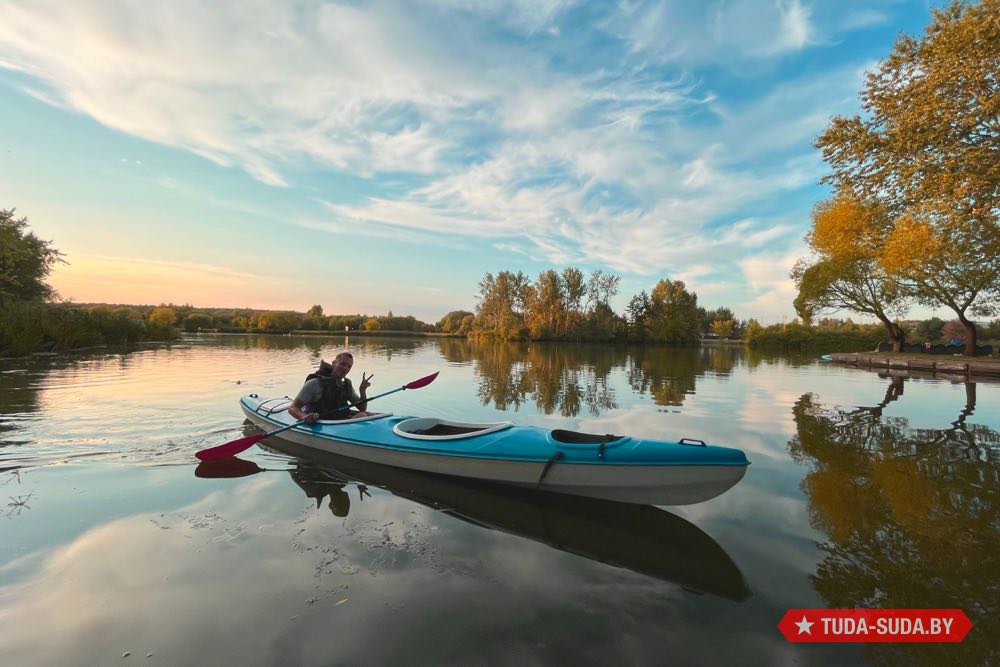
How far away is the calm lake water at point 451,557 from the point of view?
295cm

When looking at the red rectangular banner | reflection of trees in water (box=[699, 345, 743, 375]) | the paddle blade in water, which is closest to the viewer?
the red rectangular banner

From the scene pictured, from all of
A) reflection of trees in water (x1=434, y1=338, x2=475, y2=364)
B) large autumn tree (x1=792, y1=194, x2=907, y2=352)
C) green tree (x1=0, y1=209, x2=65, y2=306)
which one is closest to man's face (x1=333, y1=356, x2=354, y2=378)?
reflection of trees in water (x1=434, y1=338, x2=475, y2=364)

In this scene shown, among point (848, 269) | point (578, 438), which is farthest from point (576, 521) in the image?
point (848, 269)

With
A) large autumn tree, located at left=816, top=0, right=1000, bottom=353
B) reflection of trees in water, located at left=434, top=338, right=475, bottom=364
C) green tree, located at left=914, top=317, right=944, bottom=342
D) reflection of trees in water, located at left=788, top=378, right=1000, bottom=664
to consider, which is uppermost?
large autumn tree, located at left=816, top=0, right=1000, bottom=353

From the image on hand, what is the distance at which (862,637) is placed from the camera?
3123 millimetres

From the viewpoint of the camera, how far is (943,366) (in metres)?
22.4

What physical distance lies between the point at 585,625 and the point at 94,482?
620 centimetres

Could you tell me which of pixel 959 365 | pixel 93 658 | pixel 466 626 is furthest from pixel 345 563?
pixel 959 365

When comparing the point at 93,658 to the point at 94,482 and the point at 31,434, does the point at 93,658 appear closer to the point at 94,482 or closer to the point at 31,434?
the point at 94,482

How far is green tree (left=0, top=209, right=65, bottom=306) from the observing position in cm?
2239

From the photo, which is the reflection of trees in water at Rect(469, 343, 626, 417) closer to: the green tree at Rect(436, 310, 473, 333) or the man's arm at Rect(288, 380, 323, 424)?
the man's arm at Rect(288, 380, 323, 424)

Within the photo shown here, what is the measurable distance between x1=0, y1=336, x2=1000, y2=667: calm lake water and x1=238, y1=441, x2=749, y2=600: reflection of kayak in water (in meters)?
0.03

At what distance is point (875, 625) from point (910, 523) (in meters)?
2.32

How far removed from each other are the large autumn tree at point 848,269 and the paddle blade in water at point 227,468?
3426 cm
